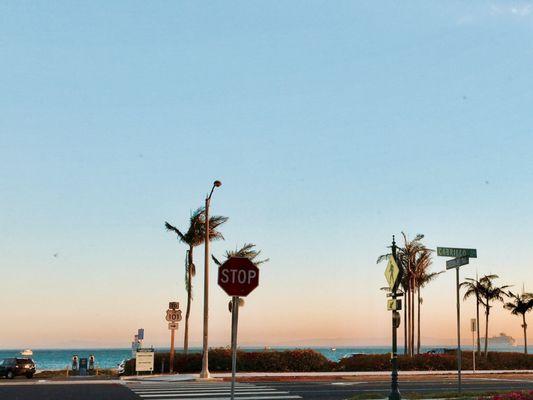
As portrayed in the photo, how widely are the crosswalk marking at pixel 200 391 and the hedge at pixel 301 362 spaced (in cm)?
938

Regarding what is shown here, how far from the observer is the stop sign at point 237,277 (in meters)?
12.2

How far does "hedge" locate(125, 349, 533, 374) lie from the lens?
38.3 metres

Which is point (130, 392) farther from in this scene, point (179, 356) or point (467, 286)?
point (467, 286)

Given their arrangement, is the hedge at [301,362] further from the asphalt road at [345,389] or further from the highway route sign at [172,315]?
the asphalt road at [345,389]

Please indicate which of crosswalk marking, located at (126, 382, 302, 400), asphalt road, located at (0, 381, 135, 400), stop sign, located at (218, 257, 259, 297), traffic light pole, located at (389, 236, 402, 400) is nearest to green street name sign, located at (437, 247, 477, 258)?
traffic light pole, located at (389, 236, 402, 400)

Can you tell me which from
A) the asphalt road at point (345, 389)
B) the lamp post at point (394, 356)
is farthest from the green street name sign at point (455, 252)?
the asphalt road at point (345, 389)

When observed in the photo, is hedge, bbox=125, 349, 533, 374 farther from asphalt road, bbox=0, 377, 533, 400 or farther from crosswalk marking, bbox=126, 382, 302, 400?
crosswalk marking, bbox=126, 382, 302, 400

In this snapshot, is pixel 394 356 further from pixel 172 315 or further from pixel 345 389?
pixel 172 315

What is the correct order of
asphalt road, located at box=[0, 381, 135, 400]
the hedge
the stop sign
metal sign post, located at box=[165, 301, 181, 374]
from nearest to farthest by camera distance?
1. the stop sign
2. asphalt road, located at box=[0, 381, 135, 400]
3. metal sign post, located at box=[165, 301, 181, 374]
4. the hedge

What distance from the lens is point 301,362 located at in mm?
40875

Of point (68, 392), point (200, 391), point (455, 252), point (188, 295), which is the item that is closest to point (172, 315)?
point (188, 295)

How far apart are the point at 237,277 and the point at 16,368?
101 feet

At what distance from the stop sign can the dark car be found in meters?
30.6

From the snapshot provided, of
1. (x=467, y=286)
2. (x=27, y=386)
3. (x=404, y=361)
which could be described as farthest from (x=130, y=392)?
(x=467, y=286)
